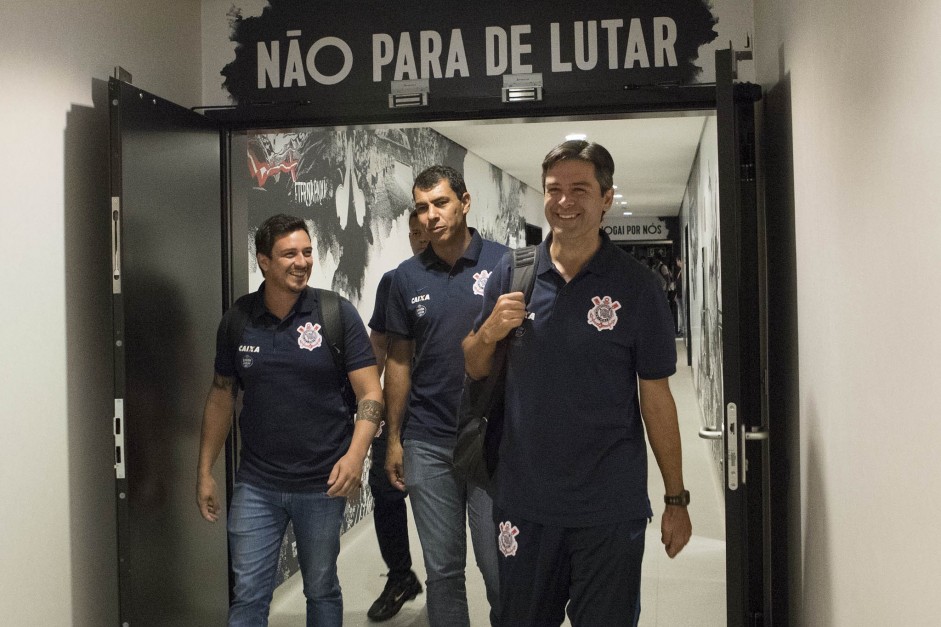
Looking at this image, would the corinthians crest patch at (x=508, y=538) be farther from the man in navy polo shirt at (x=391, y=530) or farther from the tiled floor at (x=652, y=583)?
the tiled floor at (x=652, y=583)

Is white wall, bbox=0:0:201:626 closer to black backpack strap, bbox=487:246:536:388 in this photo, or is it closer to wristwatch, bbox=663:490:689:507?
black backpack strap, bbox=487:246:536:388

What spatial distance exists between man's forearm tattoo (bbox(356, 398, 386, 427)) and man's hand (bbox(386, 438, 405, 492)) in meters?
0.26

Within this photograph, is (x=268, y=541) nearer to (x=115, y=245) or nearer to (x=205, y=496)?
(x=205, y=496)

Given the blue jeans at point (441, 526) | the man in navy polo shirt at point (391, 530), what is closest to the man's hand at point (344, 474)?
the blue jeans at point (441, 526)

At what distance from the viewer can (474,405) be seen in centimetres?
250

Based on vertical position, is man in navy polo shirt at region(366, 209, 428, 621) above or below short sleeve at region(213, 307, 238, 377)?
below

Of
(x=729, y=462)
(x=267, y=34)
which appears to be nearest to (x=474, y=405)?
(x=729, y=462)

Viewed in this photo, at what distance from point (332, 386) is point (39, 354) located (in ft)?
2.89

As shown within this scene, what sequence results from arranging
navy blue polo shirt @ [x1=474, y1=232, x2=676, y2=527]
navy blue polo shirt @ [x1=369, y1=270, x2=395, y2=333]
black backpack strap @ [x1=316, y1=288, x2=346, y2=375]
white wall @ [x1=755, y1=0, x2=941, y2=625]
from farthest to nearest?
1. navy blue polo shirt @ [x1=369, y1=270, x2=395, y2=333]
2. black backpack strap @ [x1=316, y1=288, x2=346, y2=375]
3. navy blue polo shirt @ [x1=474, y1=232, x2=676, y2=527]
4. white wall @ [x1=755, y1=0, x2=941, y2=625]

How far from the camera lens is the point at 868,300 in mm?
1876

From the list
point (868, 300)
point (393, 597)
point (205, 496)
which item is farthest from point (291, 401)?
point (868, 300)

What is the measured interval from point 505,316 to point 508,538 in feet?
1.83

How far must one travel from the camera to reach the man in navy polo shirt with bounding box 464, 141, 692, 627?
2.31 m

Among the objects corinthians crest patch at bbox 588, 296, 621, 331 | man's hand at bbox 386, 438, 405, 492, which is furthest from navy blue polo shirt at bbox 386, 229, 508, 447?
corinthians crest patch at bbox 588, 296, 621, 331
